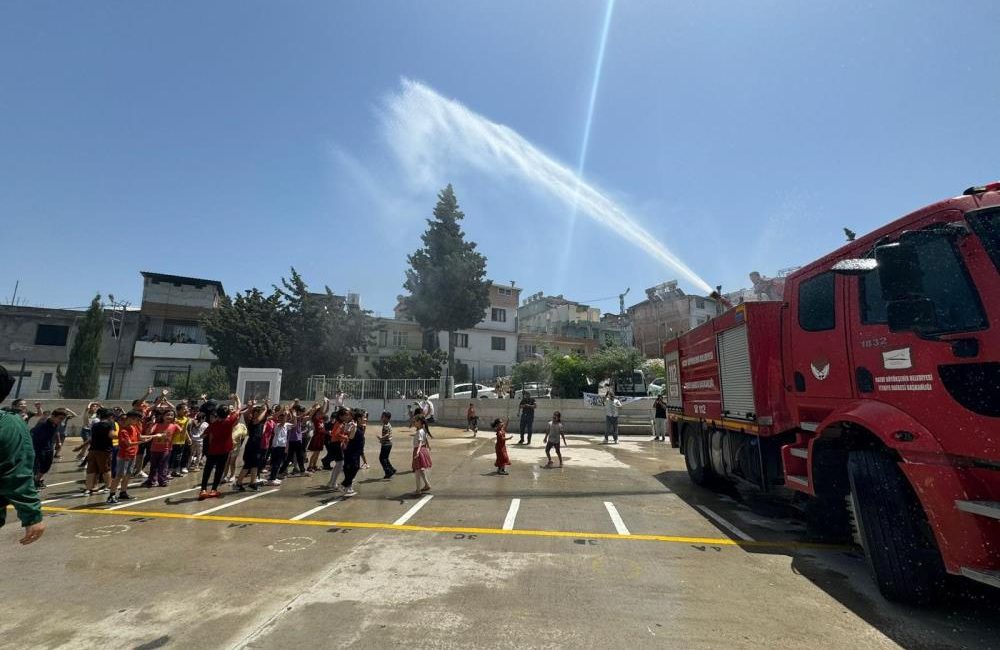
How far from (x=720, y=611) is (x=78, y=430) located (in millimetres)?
26366

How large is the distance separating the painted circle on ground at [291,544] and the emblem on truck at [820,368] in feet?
21.1

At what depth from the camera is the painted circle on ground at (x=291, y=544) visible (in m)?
5.19

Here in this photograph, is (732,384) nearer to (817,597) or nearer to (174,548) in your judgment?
(817,597)

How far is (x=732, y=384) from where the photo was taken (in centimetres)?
718

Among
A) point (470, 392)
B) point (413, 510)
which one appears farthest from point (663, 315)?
point (413, 510)

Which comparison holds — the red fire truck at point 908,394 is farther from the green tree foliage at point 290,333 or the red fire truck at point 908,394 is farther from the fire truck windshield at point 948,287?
the green tree foliage at point 290,333

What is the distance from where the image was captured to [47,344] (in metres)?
33.9

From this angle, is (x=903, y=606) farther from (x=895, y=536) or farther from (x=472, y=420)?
(x=472, y=420)

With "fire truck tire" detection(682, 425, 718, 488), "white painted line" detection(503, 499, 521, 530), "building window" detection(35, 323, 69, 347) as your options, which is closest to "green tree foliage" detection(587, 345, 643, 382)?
"fire truck tire" detection(682, 425, 718, 488)

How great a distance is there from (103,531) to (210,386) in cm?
2486

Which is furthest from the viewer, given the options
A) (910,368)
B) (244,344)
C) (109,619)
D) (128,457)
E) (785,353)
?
(244,344)

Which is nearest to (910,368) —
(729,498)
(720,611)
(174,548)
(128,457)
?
(720,611)

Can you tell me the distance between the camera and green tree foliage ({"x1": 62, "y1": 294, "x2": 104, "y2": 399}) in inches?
1091

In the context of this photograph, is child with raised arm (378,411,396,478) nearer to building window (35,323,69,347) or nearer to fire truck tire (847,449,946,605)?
fire truck tire (847,449,946,605)
